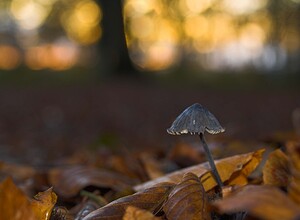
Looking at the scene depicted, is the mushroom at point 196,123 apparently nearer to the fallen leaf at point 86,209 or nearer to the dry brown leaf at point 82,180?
the fallen leaf at point 86,209

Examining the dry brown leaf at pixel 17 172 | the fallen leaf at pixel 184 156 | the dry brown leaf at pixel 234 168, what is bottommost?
the dry brown leaf at pixel 17 172

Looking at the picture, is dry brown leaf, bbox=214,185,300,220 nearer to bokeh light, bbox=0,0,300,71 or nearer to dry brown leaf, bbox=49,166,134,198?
dry brown leaf, bbox=49,166,134,198

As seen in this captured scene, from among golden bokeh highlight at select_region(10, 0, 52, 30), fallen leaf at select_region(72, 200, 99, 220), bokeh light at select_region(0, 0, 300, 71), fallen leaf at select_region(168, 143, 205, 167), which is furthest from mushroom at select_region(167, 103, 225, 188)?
golden bokeh highlight at select_region(10, 0, 52, 30)

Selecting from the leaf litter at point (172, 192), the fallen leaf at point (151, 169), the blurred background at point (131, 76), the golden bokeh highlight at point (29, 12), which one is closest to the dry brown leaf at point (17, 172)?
the leaf litter at point (172, 192)

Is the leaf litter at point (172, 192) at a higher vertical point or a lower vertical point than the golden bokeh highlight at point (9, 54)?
higher

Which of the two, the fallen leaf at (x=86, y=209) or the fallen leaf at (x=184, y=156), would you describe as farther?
the fallen leaf at (x=184, y=156)
